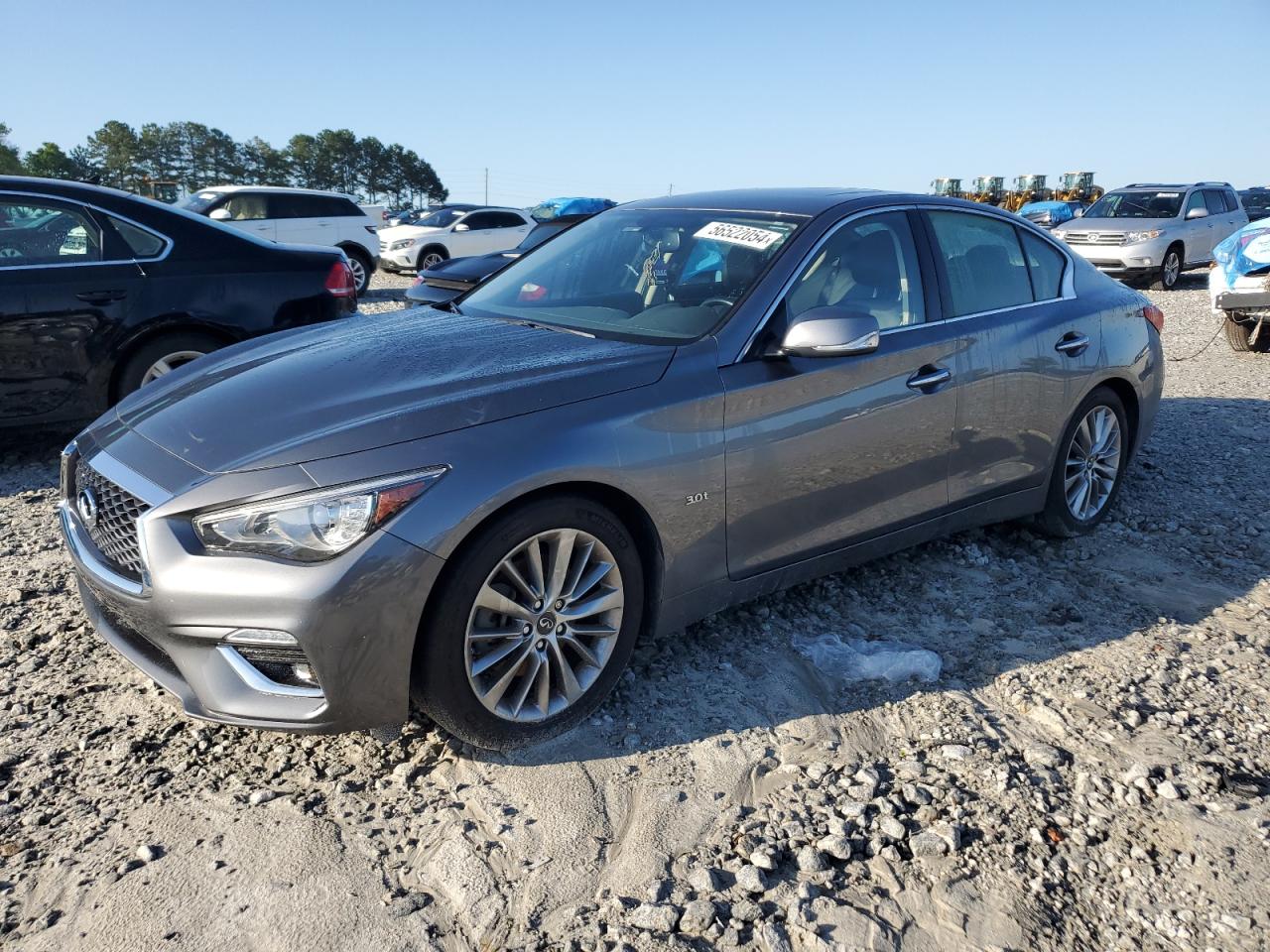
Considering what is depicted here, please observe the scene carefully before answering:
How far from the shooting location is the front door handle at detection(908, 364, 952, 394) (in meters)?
3.73

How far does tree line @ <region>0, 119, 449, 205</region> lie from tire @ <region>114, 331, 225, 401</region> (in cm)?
6773

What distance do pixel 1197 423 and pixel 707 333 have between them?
206 inches

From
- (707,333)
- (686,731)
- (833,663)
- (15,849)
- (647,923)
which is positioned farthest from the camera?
(833,663)

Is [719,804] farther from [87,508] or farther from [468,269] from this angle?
[468,269]

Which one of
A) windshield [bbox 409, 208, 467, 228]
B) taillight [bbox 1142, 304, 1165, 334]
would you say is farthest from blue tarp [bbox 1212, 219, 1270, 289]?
windshield [bbox 409, 208, 467, 228]

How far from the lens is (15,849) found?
2.50m

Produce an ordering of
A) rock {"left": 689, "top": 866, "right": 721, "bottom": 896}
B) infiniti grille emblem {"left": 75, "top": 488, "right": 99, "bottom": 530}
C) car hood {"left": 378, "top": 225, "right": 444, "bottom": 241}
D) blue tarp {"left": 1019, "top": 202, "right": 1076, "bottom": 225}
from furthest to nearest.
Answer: blue tarp {"left": 1019, "top": 202, "right": 1076, "bottom": 225}
car hood {"left": 378, "top": 225, "right": 444, "bottom": 241}
infiniti grille emblem {"left": 75, "top": 488, "right": 99, "bottom": 530}
rock {"left": 689, "top": 866, "right": 721, "bottom": 896}

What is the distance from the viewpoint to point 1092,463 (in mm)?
4781

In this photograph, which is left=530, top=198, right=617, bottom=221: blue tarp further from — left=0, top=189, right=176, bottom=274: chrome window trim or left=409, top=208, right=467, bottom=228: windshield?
left=0, top=189, right=176, bottom=274: chrome window trim

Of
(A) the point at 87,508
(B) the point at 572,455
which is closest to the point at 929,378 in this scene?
(B) the point at 572,455

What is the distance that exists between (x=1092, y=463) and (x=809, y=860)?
3044 mm

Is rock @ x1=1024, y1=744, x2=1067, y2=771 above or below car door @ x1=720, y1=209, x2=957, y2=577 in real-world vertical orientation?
below

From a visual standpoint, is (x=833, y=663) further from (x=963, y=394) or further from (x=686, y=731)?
(x=963, y=394)

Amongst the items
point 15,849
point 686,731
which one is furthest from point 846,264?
point 15,849
